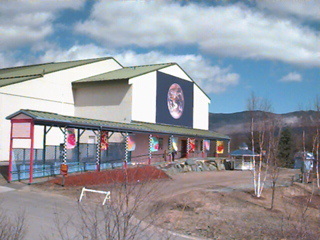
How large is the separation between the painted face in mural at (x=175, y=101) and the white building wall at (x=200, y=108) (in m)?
3.73

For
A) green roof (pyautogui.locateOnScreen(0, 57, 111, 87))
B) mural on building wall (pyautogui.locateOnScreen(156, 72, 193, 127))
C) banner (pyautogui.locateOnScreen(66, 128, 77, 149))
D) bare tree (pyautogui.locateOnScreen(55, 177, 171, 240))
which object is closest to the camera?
bare tree (pyautogui.locateOnScreen(55, 177, 171, 240))

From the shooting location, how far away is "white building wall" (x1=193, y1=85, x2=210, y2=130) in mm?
48281

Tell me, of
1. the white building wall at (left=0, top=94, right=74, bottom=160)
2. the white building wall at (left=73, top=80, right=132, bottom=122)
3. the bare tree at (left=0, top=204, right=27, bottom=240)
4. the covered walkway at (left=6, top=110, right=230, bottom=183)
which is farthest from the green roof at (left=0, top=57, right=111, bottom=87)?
the bare tree at (left=0, top=204, right=27, bottom=240)

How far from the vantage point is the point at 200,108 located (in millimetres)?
49406

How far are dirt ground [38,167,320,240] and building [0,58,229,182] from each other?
34.2 feet

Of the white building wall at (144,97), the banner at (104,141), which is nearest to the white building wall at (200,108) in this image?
the white building wall at (144,97)

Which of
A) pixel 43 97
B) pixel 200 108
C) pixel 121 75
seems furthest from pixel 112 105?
pixel 200 108

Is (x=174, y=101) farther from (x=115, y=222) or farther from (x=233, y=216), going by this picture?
(x=115, y=222)

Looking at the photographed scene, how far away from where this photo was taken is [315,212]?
16.6 metres

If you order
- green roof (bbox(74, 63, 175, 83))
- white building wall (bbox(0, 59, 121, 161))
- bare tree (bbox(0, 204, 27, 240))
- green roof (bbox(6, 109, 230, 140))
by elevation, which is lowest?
bare tree (bbox(0, 204, 27, 240))

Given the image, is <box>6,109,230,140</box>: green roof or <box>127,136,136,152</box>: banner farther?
A: <box>127,136,136,152</box>: banner

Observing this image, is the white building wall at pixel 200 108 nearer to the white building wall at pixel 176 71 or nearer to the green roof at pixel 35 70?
the white building wall at pixel 176 71

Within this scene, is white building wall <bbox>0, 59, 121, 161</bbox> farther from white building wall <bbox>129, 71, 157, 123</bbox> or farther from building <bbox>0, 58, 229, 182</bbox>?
white building wall <bbox>129, 71, 157, 123</bbox>

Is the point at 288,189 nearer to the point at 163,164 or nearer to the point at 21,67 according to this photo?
the point at 163,164
